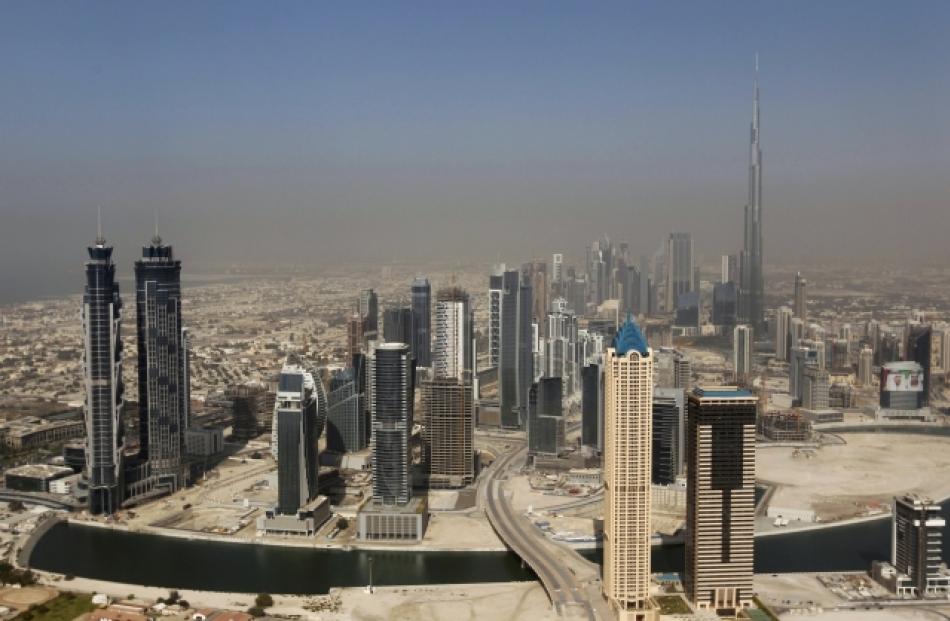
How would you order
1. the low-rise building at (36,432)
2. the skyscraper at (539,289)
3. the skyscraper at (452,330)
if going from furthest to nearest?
the skyscraper at (539,289), the skyscraper at (452,330), the low-rise building at (36,432)

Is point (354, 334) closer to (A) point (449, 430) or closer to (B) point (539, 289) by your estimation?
(B) point (539, 289)

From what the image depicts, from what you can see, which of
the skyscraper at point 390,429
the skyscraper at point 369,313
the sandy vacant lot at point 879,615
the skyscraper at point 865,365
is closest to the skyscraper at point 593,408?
the skyscraper at point 390,429

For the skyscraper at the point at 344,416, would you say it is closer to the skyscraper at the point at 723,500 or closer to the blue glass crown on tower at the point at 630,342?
the blue glass crown on tower at the point at 630,342

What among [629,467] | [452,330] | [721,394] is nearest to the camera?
[629,467]

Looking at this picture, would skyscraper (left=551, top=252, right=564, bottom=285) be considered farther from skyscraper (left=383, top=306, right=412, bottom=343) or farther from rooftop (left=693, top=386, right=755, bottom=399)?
rooftop (left=693, top=386, right=755, bottom=399)

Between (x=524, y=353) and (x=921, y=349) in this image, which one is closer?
(x=524, y=353)

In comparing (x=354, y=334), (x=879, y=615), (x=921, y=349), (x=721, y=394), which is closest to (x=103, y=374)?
(x=354, y=334)
